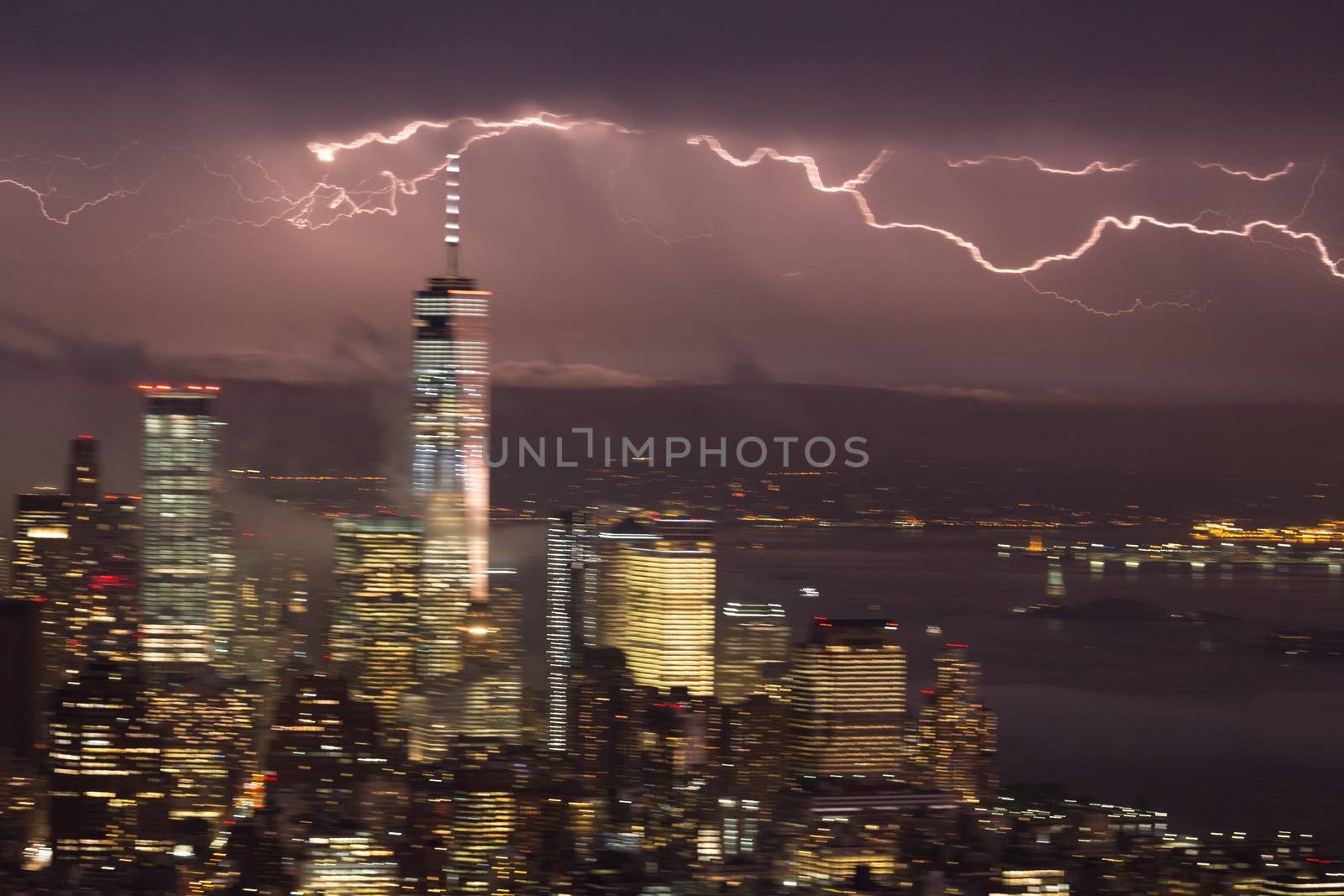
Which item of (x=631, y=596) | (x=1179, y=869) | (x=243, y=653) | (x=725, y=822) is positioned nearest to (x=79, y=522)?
(x=243, y=653)

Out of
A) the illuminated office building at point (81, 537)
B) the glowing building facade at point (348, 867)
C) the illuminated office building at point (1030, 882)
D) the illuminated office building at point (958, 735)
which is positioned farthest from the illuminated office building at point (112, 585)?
the illuminated office building at point (1030, 882)

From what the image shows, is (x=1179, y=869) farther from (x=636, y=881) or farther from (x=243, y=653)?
(x=243, y=653)

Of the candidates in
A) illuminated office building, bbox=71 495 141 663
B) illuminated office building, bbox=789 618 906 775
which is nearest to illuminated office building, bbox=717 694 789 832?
illuminated office building, bbox=789 618 906 775

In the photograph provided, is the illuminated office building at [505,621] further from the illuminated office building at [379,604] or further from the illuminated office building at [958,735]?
the illuminated office building at [958,735]

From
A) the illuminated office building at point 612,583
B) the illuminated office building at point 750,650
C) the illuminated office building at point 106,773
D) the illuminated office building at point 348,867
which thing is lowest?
the illuminated office building at point 348,867

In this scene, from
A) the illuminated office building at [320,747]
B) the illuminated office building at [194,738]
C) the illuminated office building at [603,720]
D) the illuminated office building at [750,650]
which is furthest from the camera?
the illuminated office building at [750,650]
